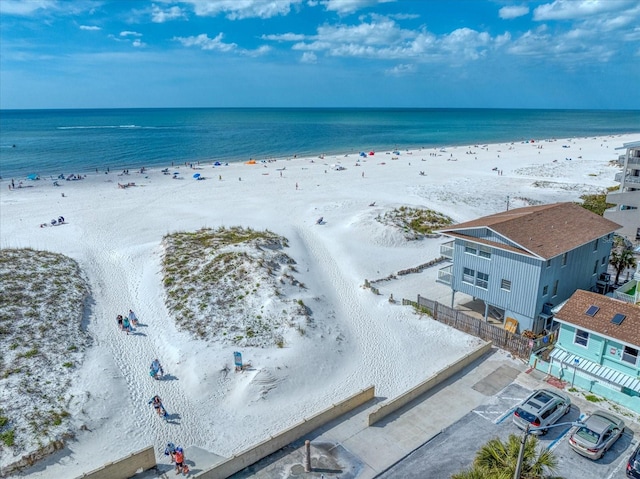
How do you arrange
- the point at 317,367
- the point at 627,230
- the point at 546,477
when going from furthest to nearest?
the point at 627,230 < the point at 317,367 < the point at 546,477

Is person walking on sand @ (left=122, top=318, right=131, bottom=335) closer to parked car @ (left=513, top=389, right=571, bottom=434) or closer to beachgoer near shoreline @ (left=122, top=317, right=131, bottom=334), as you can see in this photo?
beachgoer near shoreline @ (left=122, top=317, right=131, bottom=334)

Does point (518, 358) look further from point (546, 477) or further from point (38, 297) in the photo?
point (38, 297)

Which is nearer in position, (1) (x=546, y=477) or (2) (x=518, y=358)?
(1) (x=546, y=477)

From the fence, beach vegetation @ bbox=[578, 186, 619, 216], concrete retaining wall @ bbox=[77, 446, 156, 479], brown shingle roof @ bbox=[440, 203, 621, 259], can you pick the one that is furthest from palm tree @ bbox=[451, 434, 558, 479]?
beach vegetation @ bbox=[578, 186, 619, 216]

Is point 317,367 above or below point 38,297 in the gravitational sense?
below

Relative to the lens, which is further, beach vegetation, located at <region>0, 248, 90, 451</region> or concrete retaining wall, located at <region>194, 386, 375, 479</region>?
beach vegetation, located at <region>0, 248, 90, 451</region>

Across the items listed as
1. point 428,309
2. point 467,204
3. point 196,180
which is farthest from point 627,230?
point 196,180

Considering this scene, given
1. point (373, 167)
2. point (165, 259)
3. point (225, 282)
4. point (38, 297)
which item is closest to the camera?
point (38, 297)

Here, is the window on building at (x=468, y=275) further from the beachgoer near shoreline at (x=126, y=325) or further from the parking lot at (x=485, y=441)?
the beachgoer near shoreline at (x=126, y=325)
